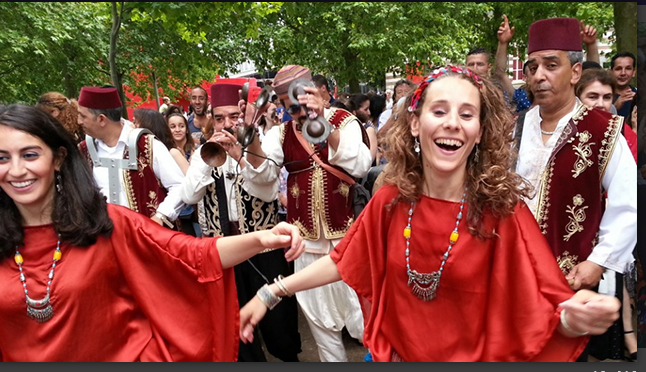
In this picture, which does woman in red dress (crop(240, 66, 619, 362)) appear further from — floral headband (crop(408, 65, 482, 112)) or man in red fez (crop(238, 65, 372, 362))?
man in red fez (crop(238, 65, 372, 362))

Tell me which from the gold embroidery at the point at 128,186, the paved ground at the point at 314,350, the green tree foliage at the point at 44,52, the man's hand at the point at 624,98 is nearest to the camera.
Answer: the gold embroidery at the point at 128,186

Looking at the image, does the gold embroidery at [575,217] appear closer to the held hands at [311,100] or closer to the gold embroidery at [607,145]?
the gold embroidery at [607,145]

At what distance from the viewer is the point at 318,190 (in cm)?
407

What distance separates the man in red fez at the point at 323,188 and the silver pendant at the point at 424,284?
1.70 m

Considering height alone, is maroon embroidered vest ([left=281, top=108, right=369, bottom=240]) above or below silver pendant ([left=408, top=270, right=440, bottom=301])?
above

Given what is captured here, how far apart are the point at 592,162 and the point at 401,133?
1032 mm

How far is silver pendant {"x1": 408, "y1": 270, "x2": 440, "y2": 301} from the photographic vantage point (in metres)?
2.31

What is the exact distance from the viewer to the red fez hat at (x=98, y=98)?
4.14 m

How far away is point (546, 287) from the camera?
2.20m

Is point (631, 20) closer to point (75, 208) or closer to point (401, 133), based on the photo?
point (401, 133)

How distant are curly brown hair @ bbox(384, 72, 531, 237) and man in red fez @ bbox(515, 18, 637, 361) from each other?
1.83ft

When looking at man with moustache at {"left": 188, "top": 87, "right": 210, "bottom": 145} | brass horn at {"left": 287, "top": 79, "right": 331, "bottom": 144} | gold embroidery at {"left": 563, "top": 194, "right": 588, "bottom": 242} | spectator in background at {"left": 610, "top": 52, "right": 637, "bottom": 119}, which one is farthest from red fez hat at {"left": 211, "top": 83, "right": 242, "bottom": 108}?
spectator in background at {"left": 610, "top": 52, "right": 637, "bottom": 119}

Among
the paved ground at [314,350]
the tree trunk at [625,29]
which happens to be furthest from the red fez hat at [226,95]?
the tree trunk at [625,29]

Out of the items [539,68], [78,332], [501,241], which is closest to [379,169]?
[539,68]
